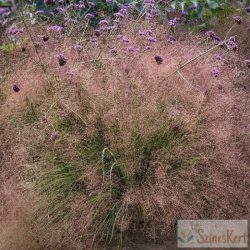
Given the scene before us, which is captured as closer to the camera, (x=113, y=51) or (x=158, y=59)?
(x=158, y=59)

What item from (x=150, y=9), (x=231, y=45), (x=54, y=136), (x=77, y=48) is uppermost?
(x=54, y=136)

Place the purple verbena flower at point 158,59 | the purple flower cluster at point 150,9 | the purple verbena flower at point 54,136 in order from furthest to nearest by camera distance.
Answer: the purple flower cluster at point 150,9, the purple verbena flower at point 158,59, the purple verbena flower at point 54,136

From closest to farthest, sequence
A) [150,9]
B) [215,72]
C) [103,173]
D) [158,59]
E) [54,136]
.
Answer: [103,173] → [54,136] → [158,59] → [215,72] → [150,9]

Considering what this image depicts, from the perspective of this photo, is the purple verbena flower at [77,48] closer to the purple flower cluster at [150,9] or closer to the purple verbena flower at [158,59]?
the purple verbena flower at [158,59]

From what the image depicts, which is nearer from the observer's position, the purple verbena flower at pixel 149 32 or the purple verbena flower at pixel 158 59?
the purple verbena flower at pixel 158 59

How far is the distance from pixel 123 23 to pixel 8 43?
93 centimetres

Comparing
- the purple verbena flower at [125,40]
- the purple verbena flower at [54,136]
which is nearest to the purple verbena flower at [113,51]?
the purple verbena flower at [125,40]

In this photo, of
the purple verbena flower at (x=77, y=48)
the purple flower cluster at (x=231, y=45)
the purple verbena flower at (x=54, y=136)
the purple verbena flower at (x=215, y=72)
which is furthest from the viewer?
the purple verbena flower at (x=77, y=48)

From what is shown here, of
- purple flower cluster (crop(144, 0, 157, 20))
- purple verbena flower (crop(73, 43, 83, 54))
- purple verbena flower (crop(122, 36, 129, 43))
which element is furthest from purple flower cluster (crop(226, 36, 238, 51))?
purple verbena flower (crop(73, 43, 83, 54))

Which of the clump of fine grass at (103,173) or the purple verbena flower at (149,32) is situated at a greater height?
the clump of fine grass at (103,173)

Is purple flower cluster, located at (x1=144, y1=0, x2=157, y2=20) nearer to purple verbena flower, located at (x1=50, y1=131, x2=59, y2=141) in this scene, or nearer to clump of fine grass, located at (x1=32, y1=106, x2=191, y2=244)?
clump of fine grass, located at (x1=32, y1=106, x2=191, y2=244)

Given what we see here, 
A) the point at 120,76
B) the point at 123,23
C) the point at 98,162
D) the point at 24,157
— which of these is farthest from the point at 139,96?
the point at 123,23

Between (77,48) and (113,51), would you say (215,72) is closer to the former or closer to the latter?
(113,51)

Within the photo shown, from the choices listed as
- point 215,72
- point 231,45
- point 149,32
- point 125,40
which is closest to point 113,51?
point 125,40
